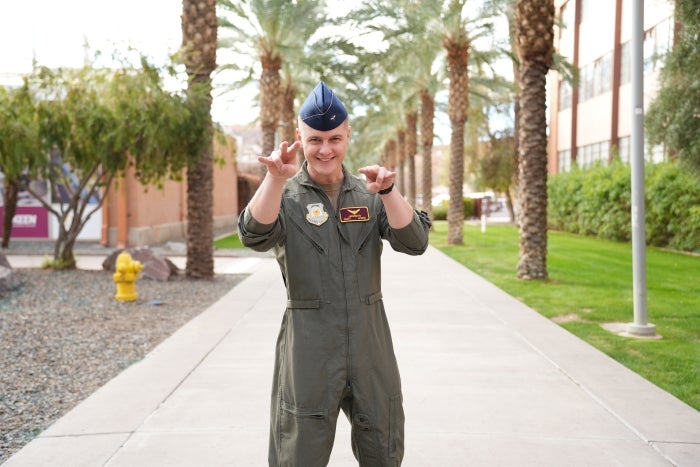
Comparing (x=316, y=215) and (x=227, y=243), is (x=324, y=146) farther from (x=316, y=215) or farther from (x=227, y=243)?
(x=227, y=243)

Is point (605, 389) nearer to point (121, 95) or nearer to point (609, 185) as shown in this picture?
point (121, 95)

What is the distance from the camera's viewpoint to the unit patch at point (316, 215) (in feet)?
8.85

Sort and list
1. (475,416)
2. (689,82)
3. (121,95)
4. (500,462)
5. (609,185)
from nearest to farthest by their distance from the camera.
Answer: (500,462) → (475,416) → (121,95) → (689,82) → (609,185)

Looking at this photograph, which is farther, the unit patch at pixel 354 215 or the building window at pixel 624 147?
the building window at pixel 624 147

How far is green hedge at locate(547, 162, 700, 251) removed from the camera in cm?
1819

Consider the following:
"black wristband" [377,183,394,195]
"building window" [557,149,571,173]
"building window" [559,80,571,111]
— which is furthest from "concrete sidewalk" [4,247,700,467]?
"building window" [559,80,571,111]

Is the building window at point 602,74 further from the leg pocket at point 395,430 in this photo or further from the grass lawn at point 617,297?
the leg pocket at point 395,430

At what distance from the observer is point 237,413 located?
5.02m

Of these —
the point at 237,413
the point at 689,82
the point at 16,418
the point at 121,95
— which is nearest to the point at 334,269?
the point at 237,413

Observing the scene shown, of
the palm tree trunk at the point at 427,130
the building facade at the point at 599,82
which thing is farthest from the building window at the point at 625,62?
the palm tree trunk at the point at 427,130

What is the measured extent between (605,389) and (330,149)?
12.8 ft

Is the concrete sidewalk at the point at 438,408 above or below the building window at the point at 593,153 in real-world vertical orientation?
below

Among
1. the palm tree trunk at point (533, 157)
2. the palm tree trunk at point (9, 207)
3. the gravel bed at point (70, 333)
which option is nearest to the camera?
the gravel bed at point (70, 333)

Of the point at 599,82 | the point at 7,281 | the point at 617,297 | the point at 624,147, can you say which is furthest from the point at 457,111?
the point at 7,281
